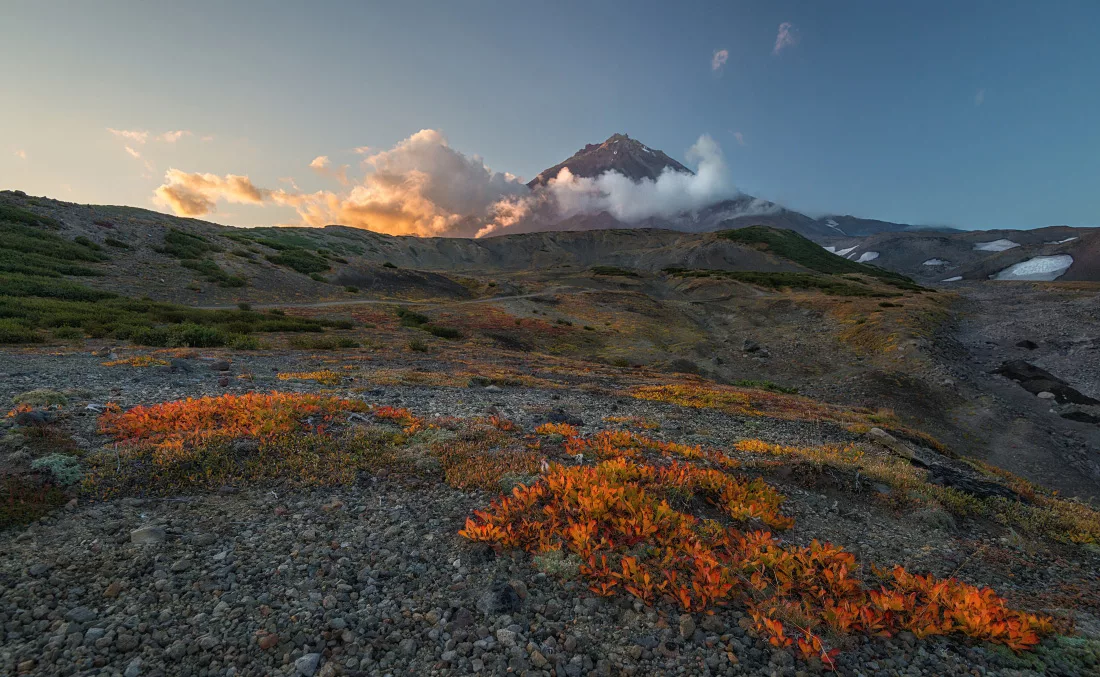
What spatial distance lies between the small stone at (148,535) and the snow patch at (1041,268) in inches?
8404

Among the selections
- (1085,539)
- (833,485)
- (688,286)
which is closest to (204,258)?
(833,485)

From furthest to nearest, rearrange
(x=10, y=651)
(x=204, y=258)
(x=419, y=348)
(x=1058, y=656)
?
(x=204, y=258)
(x=419, y=348)
(x=1058, y=656)
(x=10, y=651)

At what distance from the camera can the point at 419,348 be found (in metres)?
29.5

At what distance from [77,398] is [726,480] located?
14969 millimetres

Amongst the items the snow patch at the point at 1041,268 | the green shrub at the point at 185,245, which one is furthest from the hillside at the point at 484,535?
the snow patch at the point at 1041,268

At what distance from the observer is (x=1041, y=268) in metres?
151

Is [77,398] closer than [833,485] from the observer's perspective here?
No

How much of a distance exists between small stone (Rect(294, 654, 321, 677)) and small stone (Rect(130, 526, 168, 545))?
10.2ft

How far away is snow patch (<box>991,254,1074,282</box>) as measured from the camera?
478 feet

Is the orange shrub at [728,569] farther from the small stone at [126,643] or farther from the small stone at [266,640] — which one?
the small stone at [126,643]

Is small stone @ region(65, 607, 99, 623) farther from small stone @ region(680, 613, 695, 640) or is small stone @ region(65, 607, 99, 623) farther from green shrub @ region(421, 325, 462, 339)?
green shrub @ region(421, 325, 462, 339)

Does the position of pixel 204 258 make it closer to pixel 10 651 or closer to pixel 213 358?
pixel 213 358

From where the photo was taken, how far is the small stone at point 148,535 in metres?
5.62

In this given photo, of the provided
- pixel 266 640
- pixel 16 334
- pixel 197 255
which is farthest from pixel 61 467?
pixel 197 255
